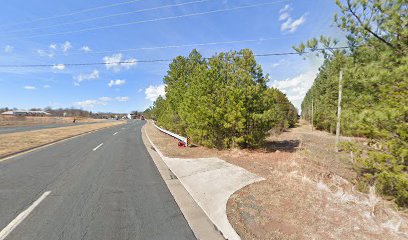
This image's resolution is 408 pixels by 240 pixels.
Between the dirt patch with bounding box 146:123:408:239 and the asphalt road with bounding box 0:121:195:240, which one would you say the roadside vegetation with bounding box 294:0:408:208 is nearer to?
the dirt patch with bounding box 146:123:408:239

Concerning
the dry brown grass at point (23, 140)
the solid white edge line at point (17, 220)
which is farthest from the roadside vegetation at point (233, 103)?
the dry brown grass at point (23, 140)

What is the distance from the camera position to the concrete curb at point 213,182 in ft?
14.3

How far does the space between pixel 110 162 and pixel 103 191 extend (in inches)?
151

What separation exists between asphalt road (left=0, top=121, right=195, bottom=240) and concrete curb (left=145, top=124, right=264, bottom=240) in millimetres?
632

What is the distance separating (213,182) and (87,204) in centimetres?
327

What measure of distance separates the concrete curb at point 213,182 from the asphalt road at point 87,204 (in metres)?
0.63

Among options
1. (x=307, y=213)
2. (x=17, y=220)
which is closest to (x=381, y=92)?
(x=307, y=213)

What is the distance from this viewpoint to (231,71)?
11.9 m

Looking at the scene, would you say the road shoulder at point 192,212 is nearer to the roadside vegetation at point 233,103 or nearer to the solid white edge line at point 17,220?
the solid white edge line at point 17,220

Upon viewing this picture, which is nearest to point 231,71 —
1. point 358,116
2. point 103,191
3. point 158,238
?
point 358,116

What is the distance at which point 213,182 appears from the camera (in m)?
6.43

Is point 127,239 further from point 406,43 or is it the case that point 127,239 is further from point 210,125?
point 210,125

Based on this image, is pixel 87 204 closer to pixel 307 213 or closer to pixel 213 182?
pixel 213 182

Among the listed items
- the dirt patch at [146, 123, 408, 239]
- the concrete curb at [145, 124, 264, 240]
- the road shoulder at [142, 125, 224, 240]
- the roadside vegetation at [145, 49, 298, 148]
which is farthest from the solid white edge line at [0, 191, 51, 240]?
the roadside vegetation at [145, 49, 298, 148]
